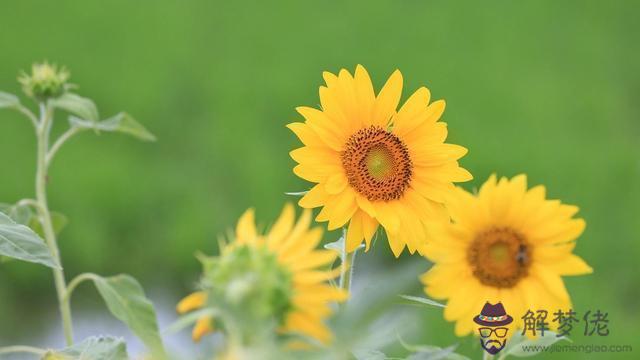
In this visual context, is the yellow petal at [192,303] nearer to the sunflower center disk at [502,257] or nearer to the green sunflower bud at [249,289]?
the green sunflower bud at [249,289]

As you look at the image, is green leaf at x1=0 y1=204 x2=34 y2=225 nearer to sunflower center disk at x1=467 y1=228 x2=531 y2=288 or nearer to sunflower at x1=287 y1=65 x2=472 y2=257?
sunflower at x1=287 y1=65 x2=472 y2=257

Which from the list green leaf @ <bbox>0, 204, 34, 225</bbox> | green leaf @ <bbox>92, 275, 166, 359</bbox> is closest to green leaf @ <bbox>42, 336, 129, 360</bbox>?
green leaf @ <bbox>92, 275, 166, 359</bbox>

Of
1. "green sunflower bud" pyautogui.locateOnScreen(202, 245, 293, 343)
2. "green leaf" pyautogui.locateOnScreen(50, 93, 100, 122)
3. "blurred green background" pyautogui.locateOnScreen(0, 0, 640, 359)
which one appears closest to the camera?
"green sunflower bud" pyautogui.locateOnScreen(202, 245, 293, 343)

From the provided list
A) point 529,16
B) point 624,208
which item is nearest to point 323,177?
point 624,208

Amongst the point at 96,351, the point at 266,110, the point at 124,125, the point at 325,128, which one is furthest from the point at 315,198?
the point at 266,110

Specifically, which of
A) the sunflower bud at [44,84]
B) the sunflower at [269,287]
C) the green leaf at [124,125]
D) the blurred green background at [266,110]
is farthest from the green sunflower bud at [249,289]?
the blurred green background at [266,110]

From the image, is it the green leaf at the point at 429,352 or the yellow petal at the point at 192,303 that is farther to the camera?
the green leaf at the point at 429,352
